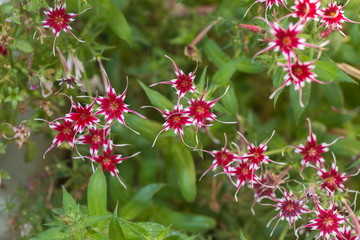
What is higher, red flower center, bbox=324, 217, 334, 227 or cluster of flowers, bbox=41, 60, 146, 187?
cluster of flowers, bbox=41, 60, 146, 187

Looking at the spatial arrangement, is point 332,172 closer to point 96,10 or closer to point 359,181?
point 359,181

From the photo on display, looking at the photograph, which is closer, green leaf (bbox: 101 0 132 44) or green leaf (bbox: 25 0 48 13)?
green leaf (bbox: 25 0 48 13)

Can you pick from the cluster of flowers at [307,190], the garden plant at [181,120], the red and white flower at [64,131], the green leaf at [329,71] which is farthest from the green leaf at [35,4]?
the green leaf at [329,71]

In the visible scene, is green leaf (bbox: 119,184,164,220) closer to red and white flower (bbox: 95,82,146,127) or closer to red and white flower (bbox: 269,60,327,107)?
red and white flower (bbox: 95,82,146,127)

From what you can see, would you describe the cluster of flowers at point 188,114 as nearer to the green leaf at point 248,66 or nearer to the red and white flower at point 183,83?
the red and white flower at point 183,83

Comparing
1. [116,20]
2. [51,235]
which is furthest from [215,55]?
[51,235]

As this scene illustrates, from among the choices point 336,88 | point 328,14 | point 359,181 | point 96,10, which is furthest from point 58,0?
point 359,181

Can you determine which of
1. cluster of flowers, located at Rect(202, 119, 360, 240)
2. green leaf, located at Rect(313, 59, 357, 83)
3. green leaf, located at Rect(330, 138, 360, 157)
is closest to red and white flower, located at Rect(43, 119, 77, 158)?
cluster of flowers, located at Rect(202, 119, 360, 240)
